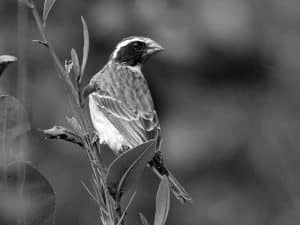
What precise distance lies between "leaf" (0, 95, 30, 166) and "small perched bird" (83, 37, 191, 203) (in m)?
2.08

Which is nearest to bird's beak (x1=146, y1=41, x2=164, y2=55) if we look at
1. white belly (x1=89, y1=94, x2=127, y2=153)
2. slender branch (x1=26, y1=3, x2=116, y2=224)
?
white belly (x1=89, y1=94, x2=127, y2=153)

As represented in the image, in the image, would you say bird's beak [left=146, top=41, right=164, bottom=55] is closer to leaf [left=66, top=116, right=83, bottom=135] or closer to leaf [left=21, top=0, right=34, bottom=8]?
leaf [left=66, top=116, right=83, bottom=135]

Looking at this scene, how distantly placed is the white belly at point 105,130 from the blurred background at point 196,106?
125 cm

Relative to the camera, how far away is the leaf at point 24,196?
155 cm

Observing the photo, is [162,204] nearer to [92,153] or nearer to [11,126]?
[92,153]

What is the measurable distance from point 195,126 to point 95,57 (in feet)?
2.90

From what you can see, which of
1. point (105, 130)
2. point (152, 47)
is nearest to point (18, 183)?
point (105, 130)

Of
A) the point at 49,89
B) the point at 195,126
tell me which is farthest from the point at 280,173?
the point at 49,89

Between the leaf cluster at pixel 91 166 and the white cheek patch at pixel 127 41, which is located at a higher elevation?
the leaf cluster at pixel 91 166

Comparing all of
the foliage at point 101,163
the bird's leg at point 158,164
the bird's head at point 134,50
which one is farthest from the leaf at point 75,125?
the bird's head at point 134,50

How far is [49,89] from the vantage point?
18.9ft

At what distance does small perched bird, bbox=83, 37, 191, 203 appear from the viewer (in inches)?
155

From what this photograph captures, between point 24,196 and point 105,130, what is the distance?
2.42 metres

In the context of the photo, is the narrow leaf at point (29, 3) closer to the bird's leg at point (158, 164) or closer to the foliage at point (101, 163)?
the foliage at point (101, 163)
